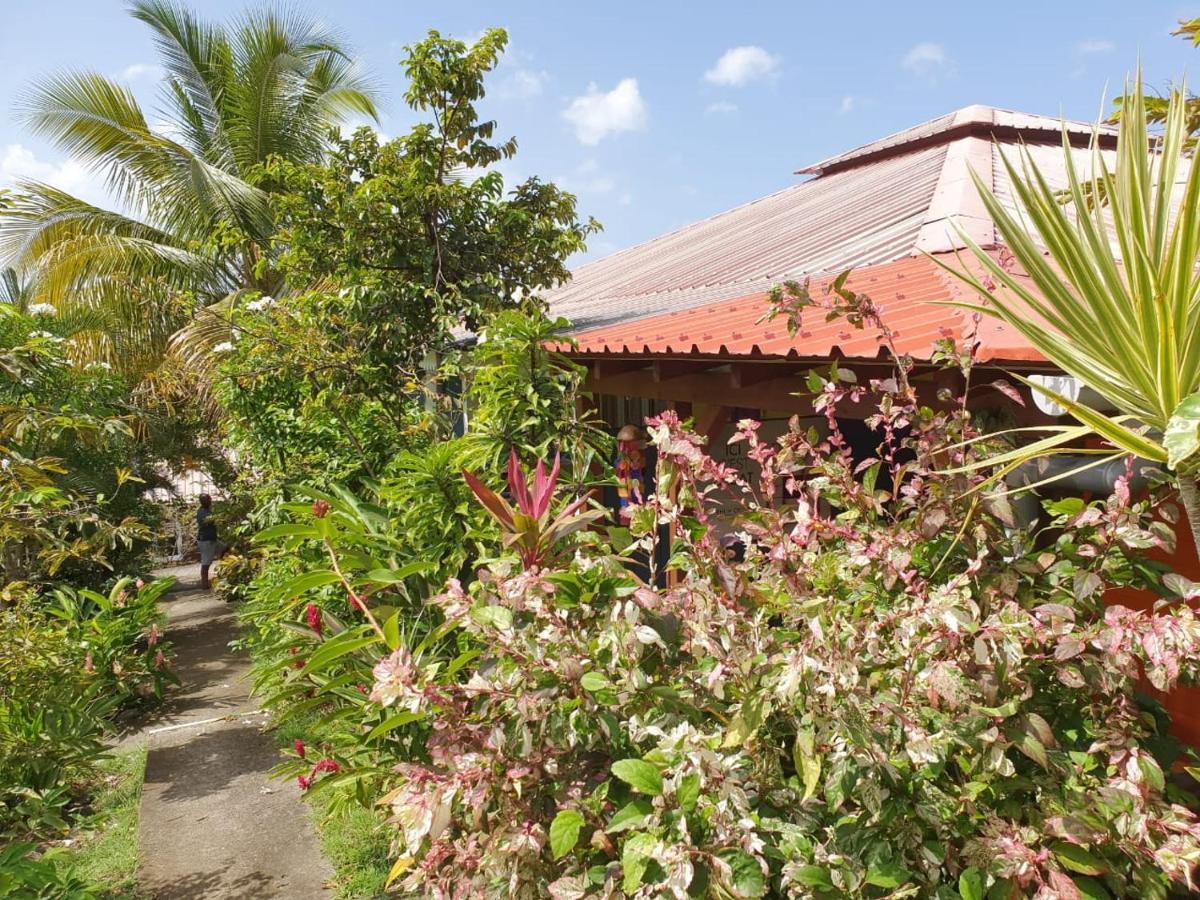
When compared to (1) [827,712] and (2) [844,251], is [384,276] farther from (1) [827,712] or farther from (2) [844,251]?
(1) [827,712]

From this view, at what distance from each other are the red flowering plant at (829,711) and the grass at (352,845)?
1606 millimetres

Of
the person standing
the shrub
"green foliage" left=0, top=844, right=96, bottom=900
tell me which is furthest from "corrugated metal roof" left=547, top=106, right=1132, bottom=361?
the person standing

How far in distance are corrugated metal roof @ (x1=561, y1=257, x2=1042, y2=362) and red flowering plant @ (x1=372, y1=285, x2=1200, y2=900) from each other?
11.4 inches

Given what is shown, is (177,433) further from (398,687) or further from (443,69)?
(398,687)

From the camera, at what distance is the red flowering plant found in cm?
180

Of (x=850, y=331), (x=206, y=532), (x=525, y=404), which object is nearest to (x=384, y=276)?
(x=525, y=404)

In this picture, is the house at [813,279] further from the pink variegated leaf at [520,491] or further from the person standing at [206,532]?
the person standing at [206,532]

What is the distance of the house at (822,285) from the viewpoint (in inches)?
111

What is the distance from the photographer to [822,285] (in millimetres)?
4734

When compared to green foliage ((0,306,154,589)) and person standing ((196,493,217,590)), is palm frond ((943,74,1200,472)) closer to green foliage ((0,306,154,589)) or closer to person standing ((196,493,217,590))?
green foliage ((0,306,154,589))

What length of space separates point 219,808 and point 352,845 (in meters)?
1.18

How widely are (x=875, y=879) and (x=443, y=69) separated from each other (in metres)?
6.55

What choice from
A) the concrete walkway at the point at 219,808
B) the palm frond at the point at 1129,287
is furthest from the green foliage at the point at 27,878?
the palm frond at the point at 1129,287

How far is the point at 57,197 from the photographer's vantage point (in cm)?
1130
